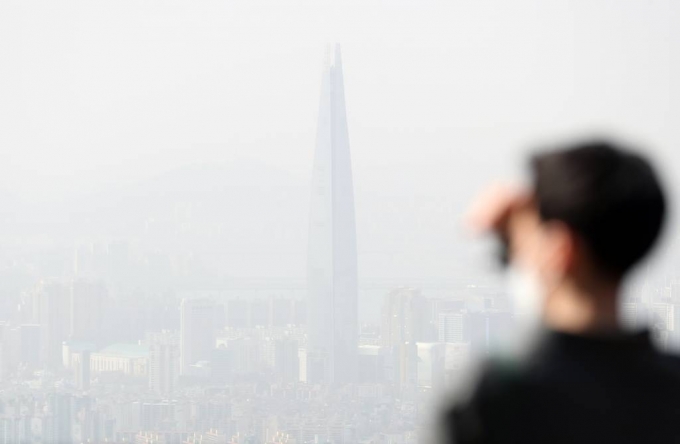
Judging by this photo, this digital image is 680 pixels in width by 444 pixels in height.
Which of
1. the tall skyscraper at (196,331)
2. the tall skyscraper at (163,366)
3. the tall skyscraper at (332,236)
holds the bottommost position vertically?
the tall skyscraper at (163,366)

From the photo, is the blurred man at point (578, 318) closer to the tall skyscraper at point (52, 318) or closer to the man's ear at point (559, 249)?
the man's ear at point (559, 249)

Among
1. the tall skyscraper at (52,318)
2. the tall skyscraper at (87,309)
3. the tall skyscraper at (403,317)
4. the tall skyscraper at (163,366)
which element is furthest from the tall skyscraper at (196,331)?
the tall skyscraper at (403,317)

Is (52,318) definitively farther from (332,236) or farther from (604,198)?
(604,198)

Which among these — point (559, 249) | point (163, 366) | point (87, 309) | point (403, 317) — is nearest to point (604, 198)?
point (559, 249)

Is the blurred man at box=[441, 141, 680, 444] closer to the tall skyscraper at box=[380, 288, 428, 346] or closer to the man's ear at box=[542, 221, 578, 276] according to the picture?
the man's ear at box=[542, 221, 578, 276]

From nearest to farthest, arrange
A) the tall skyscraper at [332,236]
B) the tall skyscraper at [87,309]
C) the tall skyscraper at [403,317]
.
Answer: the tall skyscraper at [403,317], the tall skyscraper at [87,309], the tall skyscraper at [332,236]

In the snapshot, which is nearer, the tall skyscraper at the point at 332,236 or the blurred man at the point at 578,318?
the blurred man at the point at 578,318

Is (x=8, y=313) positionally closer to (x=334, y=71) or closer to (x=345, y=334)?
(x=345, y=334)

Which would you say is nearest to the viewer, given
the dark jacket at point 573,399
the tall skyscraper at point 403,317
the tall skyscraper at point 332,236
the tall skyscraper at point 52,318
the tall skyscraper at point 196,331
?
the dark jacket at point 573,399
